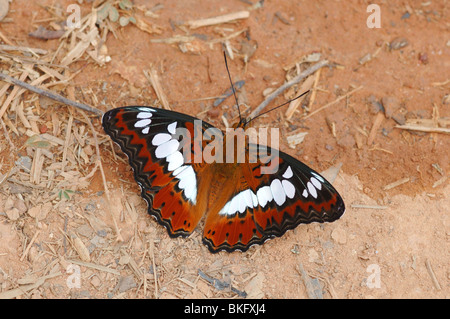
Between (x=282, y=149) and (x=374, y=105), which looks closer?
(x=282, y=149)

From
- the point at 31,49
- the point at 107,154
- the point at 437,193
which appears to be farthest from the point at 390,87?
the point at 31,49

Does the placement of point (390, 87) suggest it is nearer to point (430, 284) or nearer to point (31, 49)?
point (430, 284)

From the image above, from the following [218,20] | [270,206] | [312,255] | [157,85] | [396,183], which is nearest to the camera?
[270,206]

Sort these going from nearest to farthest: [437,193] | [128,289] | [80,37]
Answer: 1. [128,289]
2. [437,193]
3. [80,37]

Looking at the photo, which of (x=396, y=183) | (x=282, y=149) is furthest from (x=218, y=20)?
(x=396, y=183)

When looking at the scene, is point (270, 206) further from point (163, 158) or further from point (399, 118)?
point (399, 118)

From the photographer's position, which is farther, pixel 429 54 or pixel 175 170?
pixel 429 54

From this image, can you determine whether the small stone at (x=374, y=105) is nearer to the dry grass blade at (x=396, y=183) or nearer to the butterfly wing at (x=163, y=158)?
the dry grass blade at (x=396, y=183)
